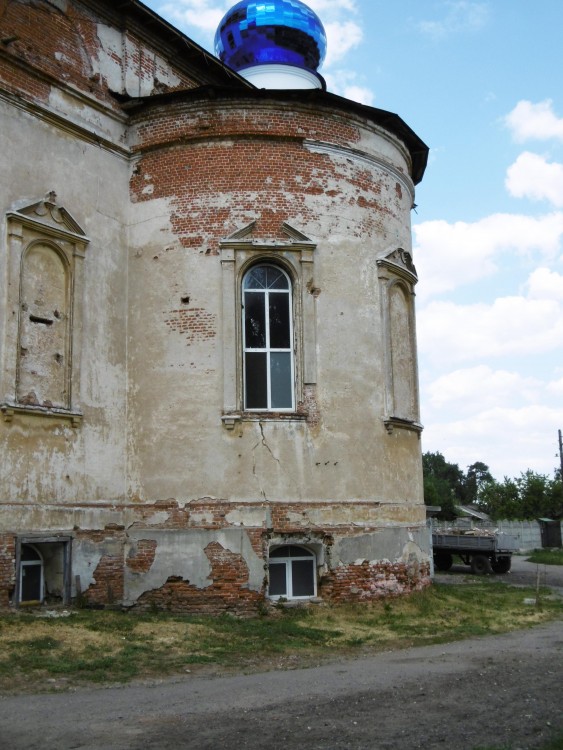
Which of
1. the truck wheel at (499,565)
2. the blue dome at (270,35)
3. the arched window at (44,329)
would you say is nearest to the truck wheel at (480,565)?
the truck wheel at (499,565)

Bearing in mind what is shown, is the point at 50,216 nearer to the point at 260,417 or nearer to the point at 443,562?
the point at 260,417

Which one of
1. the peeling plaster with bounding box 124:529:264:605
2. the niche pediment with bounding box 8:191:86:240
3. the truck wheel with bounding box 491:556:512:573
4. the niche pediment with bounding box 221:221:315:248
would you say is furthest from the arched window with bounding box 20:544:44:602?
the truck wheel with bounding box 491:556:512:573

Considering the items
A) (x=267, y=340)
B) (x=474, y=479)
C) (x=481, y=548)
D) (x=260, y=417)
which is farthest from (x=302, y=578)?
(x=474, y=479)

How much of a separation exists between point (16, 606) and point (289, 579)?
4.11 metres

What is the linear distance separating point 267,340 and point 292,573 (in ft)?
12.2

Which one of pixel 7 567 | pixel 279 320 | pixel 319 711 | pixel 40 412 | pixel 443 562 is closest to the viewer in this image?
pixel 319 711

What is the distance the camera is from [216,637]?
421 inches

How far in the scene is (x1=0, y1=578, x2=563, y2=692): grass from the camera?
8766 millimetres

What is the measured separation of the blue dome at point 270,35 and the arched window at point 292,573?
10.6 m

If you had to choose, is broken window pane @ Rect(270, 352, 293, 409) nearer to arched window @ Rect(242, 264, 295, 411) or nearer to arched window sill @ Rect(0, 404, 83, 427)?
arched window @ Rect(242, 264, 295, 411)

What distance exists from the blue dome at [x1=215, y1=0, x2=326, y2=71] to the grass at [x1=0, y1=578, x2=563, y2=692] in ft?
37.8

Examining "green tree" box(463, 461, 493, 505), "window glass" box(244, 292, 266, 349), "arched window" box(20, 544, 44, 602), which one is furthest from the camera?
"green tree" box(463, 461, 493, 505)

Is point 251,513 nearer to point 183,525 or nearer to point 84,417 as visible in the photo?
point 183,525

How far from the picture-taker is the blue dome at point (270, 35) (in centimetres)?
1794
